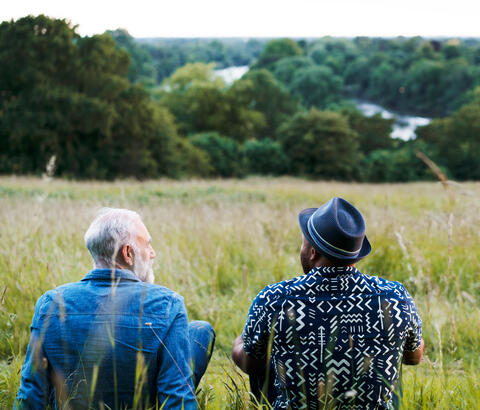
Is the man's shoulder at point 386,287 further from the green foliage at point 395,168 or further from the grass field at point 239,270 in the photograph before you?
the green foliage at point 395,168

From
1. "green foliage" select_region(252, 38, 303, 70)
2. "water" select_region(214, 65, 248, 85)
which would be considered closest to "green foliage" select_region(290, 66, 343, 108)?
"water" select_region(214, 65, 248, 85)

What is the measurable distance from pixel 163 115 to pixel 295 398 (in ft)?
109

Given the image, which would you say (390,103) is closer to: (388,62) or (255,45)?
(388,62)

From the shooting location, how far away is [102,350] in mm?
1890

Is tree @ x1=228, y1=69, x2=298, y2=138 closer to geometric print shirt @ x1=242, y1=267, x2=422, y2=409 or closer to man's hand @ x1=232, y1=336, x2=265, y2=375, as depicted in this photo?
man's hand @ x1=232, y1=336, x2=265, y2=375

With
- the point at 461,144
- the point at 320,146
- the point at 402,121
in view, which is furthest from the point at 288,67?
the point at 320,146

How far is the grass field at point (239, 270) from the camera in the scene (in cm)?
265

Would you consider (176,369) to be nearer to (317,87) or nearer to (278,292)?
(278,292)

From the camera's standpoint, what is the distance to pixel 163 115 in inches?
1330

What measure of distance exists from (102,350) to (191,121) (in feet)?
169

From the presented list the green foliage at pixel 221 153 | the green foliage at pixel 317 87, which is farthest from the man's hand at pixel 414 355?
the green foliage at pixel 317 87

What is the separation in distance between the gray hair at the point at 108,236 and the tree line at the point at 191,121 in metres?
25.1

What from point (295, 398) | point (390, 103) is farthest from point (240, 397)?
point (390, 103)

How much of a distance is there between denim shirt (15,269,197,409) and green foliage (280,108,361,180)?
39.7 meters
